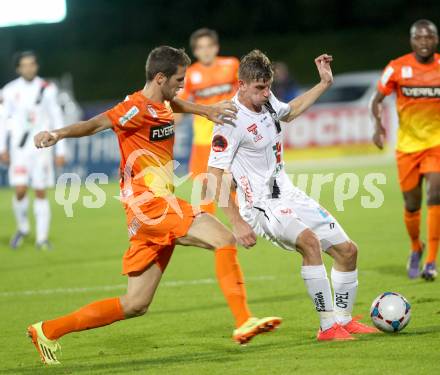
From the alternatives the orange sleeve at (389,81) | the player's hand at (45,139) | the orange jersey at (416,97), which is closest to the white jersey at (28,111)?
the orange sleeve at (389,81)

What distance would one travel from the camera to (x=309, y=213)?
7.40m

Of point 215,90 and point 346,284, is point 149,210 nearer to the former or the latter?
point 346,284

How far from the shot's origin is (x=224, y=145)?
723 cm

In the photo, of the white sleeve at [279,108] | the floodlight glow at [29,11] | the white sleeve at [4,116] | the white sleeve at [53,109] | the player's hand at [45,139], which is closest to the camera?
the player's hand at [45,139]

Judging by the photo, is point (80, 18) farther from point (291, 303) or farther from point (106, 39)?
point (291, 303)

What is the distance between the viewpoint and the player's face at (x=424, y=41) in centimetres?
1008

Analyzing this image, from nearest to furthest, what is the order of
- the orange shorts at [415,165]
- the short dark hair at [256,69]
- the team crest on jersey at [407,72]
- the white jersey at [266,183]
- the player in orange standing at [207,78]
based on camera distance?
the short dark hair at [256,69] → the white jersey at [266,183] → the orange shorts at [415,165] → the team crest on jersey at [407,72] → the player in orange standing at [207,78]

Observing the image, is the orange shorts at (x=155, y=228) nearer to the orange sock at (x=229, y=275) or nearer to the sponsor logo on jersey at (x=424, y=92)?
the orange sock at (x=229, y=275)

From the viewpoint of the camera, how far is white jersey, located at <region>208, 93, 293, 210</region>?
7301mm

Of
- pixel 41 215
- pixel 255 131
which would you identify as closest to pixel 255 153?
pixel 255 131

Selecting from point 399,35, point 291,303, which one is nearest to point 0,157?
point 291,303

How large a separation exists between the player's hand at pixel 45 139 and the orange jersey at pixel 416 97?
4.71m

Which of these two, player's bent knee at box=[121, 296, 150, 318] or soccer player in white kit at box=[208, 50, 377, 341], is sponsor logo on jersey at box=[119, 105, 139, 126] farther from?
player's bent knee at box=[121, 296, 150, 318]

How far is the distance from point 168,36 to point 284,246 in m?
35.8
